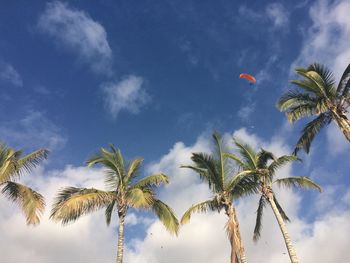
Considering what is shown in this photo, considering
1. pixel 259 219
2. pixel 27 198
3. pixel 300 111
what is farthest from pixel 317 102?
pixel 27 198

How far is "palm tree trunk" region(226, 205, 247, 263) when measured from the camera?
61.1 ft

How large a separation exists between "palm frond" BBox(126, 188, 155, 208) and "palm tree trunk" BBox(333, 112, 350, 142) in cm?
1167

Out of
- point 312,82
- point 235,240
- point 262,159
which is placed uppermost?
point 312,82

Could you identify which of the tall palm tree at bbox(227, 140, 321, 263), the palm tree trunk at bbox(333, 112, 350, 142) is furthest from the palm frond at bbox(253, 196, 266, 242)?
the palm tree trunk at bbox(333, 112, 350, 142)

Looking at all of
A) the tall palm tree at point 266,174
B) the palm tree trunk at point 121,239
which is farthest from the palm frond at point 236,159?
the palm tree trunk at point 121,239

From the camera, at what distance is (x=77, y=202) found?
1784cm

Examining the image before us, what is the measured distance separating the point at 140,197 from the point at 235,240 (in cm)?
569

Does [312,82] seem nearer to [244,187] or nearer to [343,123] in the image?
[343,123]

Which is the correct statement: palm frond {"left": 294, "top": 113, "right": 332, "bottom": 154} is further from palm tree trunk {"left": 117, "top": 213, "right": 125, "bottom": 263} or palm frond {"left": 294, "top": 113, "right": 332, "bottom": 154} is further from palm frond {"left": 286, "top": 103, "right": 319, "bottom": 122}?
palm tree trunk {"left": 117, "top": 213, "right": 125, "bottom": 263}

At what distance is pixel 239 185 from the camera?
2117 cm

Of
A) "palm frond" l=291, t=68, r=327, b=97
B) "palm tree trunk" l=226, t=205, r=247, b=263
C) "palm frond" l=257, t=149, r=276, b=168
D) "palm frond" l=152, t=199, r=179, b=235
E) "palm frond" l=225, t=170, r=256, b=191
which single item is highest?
"palm frond" l=291, t=68, r=327, b=97

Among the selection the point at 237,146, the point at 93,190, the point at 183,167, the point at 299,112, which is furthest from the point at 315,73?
the point at 93,190

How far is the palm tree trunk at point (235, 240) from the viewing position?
18609 millimetres

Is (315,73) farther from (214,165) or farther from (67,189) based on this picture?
(67,189)
